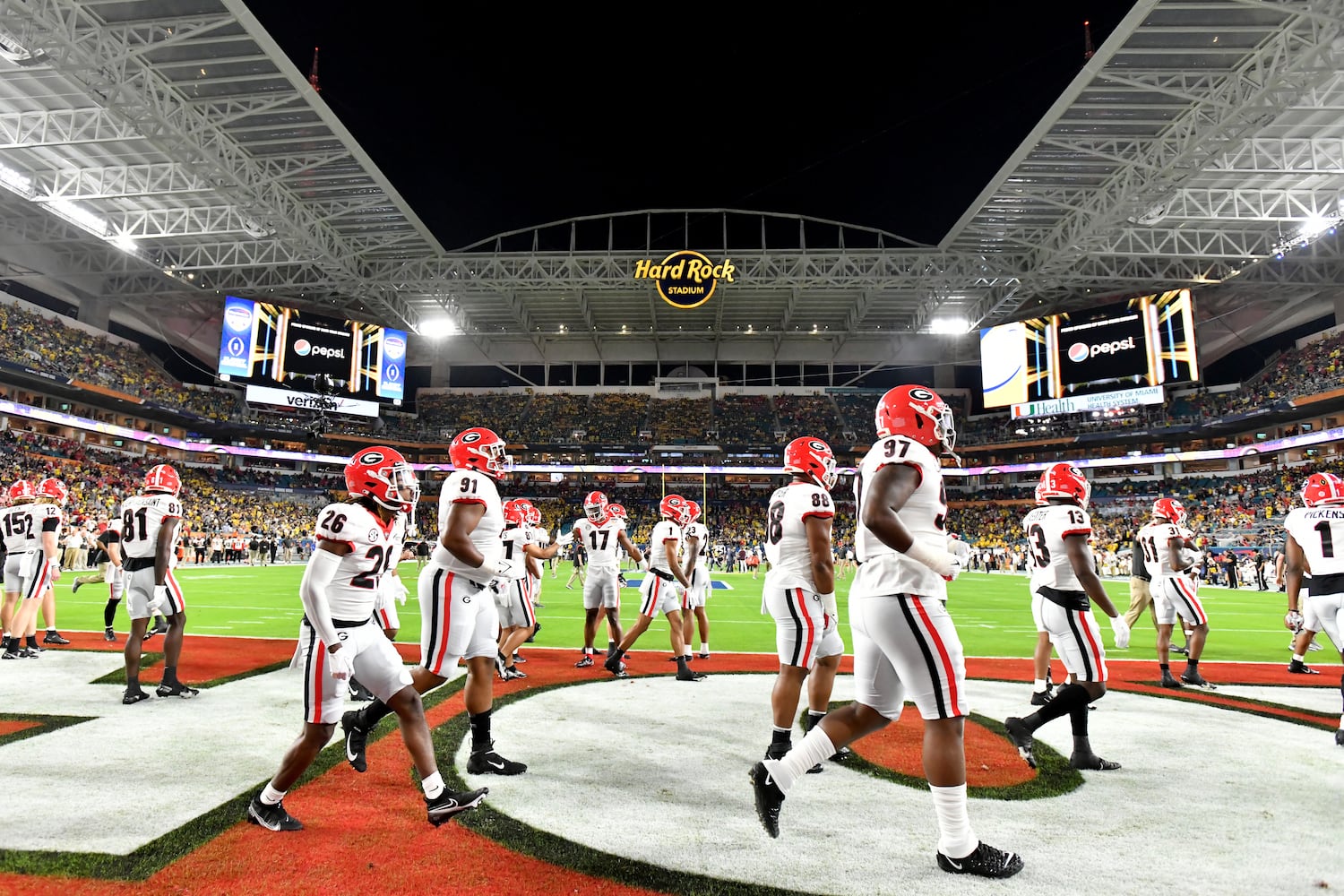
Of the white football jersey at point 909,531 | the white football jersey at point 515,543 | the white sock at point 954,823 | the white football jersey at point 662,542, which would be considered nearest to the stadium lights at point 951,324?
the white football jersey at point 662,542

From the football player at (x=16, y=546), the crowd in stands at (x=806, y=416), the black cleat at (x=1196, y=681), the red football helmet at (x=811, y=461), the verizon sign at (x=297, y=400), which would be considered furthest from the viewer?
the crowd in stands at (x=806, y=416)

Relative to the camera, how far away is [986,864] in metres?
3.25

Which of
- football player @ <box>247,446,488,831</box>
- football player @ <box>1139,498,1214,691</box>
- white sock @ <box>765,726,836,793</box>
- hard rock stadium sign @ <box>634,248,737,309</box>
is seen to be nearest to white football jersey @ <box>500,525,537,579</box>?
football player @ <box>247,446,488,831</box>

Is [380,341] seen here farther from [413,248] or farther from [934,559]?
[934,559]

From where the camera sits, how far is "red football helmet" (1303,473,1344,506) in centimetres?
654

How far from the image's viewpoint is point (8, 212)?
1134 inches

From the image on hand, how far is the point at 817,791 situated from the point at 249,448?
52.4 meters

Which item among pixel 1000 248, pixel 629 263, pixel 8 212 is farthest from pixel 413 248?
pixel 1000 248

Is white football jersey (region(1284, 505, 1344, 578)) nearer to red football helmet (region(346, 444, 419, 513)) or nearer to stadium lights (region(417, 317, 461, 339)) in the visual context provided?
red football helmet (region(346, 444, 419, 513))

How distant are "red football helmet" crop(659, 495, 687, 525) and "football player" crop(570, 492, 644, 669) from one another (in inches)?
24.5

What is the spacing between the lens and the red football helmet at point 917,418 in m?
3.69

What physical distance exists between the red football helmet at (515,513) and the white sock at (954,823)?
6.95m

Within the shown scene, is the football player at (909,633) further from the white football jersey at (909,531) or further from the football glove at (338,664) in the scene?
the football glove at (338,664)

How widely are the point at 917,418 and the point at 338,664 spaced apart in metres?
3.37
